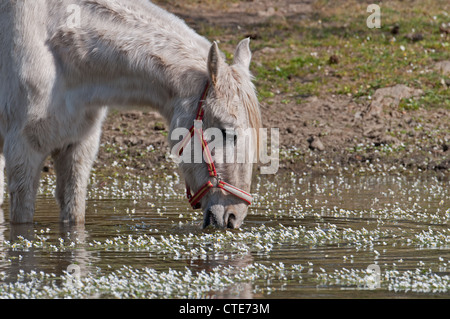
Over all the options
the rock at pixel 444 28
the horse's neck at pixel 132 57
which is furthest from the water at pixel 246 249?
the rock at pixel 444 28

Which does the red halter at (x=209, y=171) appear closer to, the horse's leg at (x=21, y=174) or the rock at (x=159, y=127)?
the horse's leg at (x=21, y=174)

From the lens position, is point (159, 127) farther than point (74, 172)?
Yes

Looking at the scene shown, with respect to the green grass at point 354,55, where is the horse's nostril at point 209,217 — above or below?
below

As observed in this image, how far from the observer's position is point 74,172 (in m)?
8.33

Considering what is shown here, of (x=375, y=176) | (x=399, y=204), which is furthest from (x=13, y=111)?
(x=375, y=176)

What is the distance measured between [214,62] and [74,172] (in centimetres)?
236

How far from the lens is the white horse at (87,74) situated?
23.3 ft

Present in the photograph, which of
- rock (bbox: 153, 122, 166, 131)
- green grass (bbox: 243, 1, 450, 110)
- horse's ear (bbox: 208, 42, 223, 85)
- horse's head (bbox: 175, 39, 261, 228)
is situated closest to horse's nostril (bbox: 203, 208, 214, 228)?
horse's head (bbox: 175, 39, 261, 228)

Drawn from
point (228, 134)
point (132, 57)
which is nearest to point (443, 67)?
point (132, 57)

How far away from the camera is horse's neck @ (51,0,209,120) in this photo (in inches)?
282

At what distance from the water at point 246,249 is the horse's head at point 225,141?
406 millimetres

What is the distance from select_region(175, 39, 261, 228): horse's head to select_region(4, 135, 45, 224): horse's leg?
174 cm

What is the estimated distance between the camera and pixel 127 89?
747 cm

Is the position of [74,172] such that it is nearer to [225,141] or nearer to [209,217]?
[209,217]
